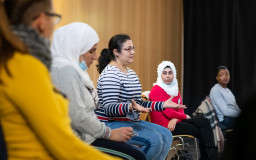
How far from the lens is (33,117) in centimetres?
99

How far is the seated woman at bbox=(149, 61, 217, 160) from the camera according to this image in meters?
3.70

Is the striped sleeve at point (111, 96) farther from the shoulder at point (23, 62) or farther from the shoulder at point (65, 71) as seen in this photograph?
the shoulder at point (23, 62)

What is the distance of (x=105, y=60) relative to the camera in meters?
3.22

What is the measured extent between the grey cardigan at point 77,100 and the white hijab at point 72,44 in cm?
6

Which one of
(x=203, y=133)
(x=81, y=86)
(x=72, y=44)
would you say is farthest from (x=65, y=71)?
(x=203, y=133)

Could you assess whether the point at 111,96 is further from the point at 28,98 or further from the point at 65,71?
the point at 28,98

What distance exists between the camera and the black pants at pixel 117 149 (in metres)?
1.94

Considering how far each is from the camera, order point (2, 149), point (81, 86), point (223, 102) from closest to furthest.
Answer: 1. point (2, 149)
2. point (81, 86)
3. point (223, 102)

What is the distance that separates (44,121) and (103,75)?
6.10 ft

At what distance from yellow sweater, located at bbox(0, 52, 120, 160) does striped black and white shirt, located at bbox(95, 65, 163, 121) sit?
1612 millimetres

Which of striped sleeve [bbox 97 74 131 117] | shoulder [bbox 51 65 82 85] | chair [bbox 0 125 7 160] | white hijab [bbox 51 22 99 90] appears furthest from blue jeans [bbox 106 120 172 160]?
chair [bbox 0 125 7 160]

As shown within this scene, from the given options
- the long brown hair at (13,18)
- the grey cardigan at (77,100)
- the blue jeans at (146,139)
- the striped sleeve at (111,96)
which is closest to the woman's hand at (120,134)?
the grey cardigan at (77,100)

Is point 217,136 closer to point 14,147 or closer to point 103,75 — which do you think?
point 103,75

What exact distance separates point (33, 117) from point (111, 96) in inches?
69.2
